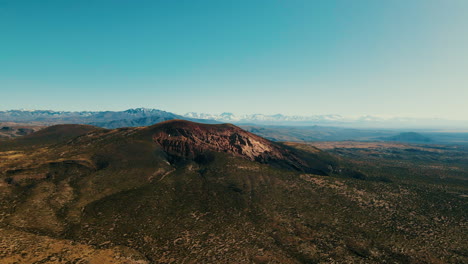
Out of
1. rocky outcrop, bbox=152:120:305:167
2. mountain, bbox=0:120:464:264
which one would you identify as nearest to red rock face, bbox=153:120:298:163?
rocky outcrop, bbox=152:120:305:167

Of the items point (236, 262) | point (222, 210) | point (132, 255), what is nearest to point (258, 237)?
point (236, 262)

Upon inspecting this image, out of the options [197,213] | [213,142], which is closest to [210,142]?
[213,142]

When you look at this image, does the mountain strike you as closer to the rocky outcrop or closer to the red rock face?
the red rock face

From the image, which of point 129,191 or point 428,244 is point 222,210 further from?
point 428,244

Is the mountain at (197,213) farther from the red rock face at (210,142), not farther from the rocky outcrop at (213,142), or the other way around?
the rocky outcrop at (213,142)

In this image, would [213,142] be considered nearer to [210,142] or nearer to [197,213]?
[210,142]

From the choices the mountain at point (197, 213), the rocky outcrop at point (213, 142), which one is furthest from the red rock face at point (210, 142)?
the mountain at point (197, 213)

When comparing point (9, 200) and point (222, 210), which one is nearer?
point (9, 200)
